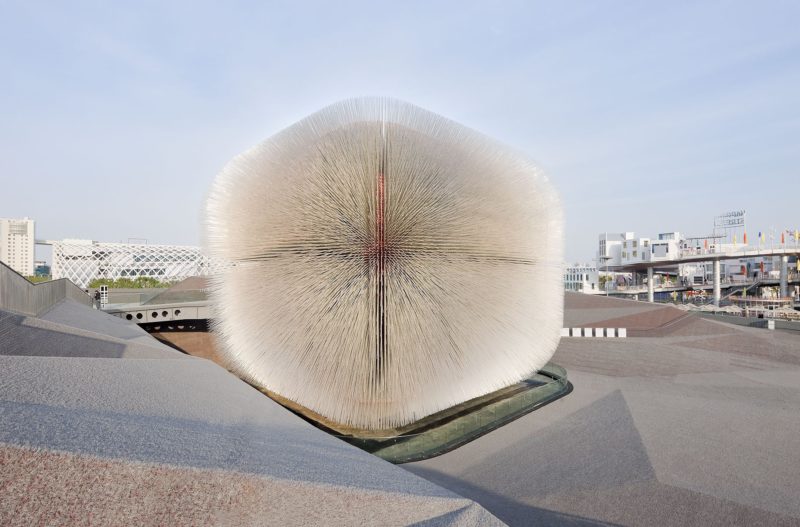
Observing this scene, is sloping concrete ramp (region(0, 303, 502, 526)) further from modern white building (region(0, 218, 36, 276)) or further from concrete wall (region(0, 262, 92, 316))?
modern white building (region(0, 218, 36, 276))

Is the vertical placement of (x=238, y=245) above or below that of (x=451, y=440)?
above

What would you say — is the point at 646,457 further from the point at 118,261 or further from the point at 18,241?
the point at 18,241

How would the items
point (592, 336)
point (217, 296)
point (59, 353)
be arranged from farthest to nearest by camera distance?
1. point (592, 336)
2. point (217, 296)
3. point (59, 353)

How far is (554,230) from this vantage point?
10367mm

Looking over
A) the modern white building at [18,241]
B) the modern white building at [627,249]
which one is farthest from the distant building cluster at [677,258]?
the modern white building at [18,241]

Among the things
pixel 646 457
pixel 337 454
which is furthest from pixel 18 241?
pixel 646 457

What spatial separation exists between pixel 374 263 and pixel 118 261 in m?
60.1

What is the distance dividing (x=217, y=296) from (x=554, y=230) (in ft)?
24.9

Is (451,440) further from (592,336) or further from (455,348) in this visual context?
(592,336)

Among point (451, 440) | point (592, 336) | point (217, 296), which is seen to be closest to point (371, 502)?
point (451, 440)

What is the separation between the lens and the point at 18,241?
240 feet

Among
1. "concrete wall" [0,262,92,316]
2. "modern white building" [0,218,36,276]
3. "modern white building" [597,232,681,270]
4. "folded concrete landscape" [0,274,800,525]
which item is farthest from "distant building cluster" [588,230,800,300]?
"modern white building" [0,218,36,276]

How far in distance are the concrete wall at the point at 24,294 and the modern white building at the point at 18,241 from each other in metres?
76.0

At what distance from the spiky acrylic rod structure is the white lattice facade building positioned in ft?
148
